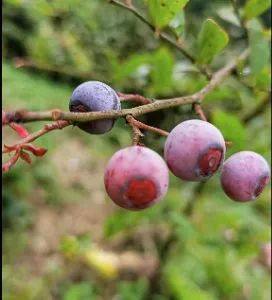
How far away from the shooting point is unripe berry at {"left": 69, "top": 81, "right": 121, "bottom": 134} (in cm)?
66

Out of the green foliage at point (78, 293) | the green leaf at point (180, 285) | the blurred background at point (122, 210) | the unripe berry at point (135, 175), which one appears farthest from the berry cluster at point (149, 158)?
the green foliage at point (78, 293)

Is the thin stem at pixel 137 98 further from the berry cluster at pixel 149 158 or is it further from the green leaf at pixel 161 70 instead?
the green leaf at pixel 161 70

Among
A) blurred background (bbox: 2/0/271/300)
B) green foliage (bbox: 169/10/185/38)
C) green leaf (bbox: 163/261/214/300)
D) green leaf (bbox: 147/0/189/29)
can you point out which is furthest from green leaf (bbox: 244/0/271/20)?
green leaf (bbox: 163/261/214/300)

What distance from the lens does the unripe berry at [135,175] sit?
589mm

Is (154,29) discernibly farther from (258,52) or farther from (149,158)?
(149,158)

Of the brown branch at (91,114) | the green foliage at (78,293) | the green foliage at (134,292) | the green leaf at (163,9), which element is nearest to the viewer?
the brown branch at (91,114)

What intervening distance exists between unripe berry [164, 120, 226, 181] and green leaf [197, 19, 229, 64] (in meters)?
0.40

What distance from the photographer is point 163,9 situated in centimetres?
92

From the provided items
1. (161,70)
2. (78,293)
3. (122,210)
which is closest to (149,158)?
(161,70)

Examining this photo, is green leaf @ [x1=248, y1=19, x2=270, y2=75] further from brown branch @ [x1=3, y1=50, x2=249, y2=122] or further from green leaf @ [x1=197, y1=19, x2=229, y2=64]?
brown branch @ [x1=3, y1=50, x2=249, y2=122]

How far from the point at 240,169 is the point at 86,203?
2716 millimetres

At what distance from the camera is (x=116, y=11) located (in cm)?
466

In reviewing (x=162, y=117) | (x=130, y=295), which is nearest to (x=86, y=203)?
(x=130, y=295)

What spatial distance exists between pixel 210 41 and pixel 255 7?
0.21 meters
